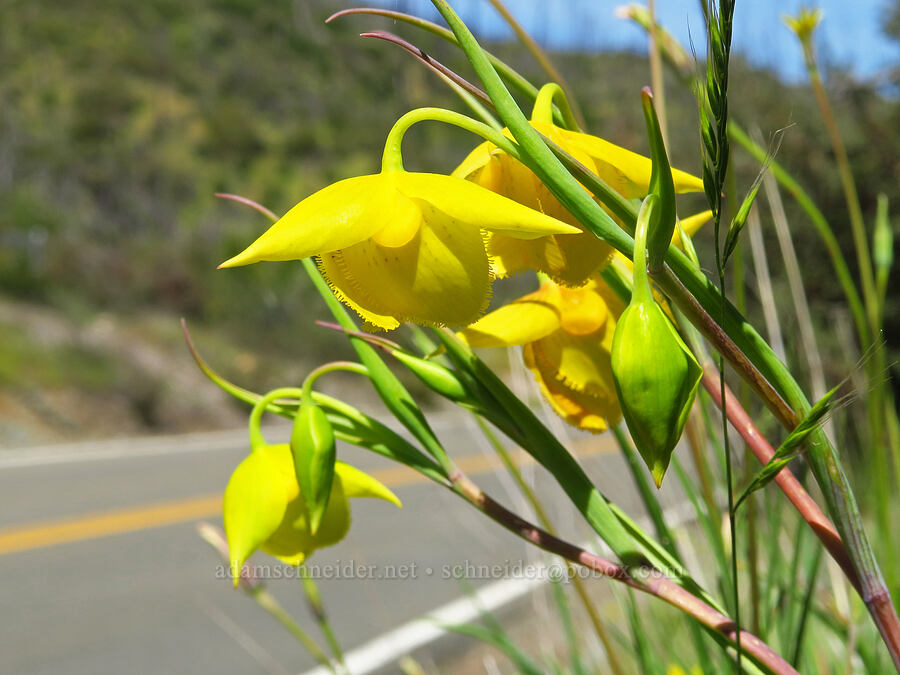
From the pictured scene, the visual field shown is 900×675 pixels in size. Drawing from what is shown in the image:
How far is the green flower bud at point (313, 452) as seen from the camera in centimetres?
54

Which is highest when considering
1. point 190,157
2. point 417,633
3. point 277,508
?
point 277,508

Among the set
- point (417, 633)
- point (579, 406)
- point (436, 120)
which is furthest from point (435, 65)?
point (417, 633)

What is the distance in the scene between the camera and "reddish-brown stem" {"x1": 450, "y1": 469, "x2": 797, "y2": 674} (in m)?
0.47

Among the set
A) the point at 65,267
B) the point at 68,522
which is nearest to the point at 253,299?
the point at 65,267

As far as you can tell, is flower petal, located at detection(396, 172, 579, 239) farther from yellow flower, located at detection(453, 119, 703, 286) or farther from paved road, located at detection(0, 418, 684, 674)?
paved road, located at detection(0, 418, 684, 674)

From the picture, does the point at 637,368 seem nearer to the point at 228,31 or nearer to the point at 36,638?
the point at 36,638

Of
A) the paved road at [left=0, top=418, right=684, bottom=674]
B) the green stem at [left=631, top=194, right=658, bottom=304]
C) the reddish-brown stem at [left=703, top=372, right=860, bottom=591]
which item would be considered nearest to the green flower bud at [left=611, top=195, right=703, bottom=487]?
the green stem at [left=631, top=194, right=658, bottom=304]

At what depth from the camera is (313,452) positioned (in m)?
0.54

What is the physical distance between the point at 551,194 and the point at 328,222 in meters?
0.12

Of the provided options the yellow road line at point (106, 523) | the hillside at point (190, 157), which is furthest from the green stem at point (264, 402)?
the yellow road line at point (106, 523)

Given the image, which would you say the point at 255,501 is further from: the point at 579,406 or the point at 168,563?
the point at 168,563

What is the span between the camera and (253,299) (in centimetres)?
1084

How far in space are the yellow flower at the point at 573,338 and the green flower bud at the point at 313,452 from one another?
11cm

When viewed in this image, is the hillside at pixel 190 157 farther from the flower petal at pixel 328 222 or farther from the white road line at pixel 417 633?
the white road line at pixel 417 633
